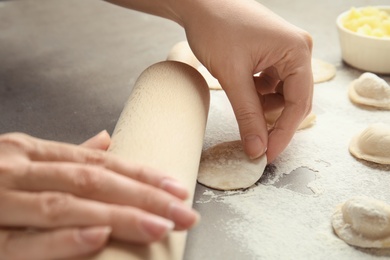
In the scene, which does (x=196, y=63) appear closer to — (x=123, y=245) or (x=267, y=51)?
(x=267, y=51)

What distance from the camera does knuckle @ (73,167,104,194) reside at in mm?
845

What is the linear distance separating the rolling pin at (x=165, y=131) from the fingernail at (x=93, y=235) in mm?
37

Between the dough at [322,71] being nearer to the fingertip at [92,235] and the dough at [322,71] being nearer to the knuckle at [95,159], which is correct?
the knuckle at [95,159]

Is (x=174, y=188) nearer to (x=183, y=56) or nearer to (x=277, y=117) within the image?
(x=277, y=117)

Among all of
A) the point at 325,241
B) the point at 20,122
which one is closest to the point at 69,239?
the point at 325,241

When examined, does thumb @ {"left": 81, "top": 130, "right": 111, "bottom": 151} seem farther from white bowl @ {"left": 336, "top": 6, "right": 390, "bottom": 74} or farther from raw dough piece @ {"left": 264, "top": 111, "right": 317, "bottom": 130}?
white bowl @ {"left": 336, "top": 6, "right": 390, "bottom": 74}

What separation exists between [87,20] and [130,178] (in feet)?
5.56

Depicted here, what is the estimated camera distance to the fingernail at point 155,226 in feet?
2.64

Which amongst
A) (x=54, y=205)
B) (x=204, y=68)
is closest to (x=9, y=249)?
(x=54, y=205)

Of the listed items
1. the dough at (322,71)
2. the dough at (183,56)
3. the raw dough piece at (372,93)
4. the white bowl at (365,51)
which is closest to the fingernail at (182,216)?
the dough at (183,56)

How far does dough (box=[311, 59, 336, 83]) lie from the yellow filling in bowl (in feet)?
0.54

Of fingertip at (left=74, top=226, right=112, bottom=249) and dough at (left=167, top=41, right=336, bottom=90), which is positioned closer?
fingertip at (left=74, top=226, right=112, bottom=249)

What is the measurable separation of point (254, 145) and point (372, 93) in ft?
1.89

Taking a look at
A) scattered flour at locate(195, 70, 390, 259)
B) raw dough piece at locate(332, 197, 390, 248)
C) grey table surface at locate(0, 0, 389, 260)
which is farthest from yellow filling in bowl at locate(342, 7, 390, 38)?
raw dough piece at locate(332, 197, 390, 248)
